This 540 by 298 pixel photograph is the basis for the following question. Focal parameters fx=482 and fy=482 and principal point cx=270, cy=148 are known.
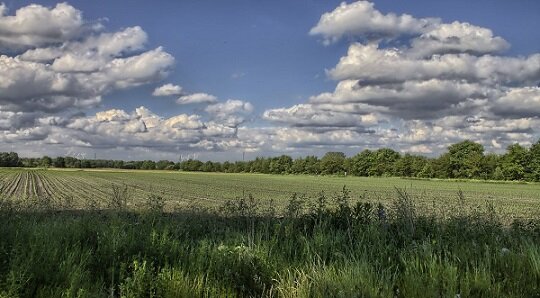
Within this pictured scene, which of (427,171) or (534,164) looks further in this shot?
(427,171)

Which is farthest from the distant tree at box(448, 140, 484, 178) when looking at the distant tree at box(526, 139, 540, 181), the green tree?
the green tree

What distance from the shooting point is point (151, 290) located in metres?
5.55

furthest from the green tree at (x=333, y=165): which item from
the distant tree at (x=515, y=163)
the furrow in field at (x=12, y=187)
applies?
the furrow in field at (x=12, y=187)

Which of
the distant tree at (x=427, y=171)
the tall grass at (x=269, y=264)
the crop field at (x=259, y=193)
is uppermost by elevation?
the distant tree at (x=427, y=171)

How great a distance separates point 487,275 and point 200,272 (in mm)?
3581

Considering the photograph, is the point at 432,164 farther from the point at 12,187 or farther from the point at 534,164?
the point at 12,187

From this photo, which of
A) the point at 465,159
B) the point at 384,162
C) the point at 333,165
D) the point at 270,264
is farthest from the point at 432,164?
the point at 270,264

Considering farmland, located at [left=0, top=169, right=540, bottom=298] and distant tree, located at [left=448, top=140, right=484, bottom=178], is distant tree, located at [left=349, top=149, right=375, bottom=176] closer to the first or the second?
distant tree, located at [left=448, top=140, right=484, bottom=178]

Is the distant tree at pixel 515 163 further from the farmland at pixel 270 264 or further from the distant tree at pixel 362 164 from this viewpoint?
the farmland at pixel 270 264

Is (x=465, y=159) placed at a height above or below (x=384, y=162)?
above

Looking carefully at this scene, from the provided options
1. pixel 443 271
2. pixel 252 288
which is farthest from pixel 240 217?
pixel 443 271

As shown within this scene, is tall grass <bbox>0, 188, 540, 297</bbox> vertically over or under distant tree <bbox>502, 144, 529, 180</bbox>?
under

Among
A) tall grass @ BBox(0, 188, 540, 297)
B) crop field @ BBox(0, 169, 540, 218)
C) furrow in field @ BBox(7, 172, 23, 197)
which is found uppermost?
tall grass @ BBox(0, 188, 540, 297)

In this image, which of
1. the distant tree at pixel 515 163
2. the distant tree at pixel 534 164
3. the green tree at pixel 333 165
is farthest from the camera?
the green tree at pixel 333 165
